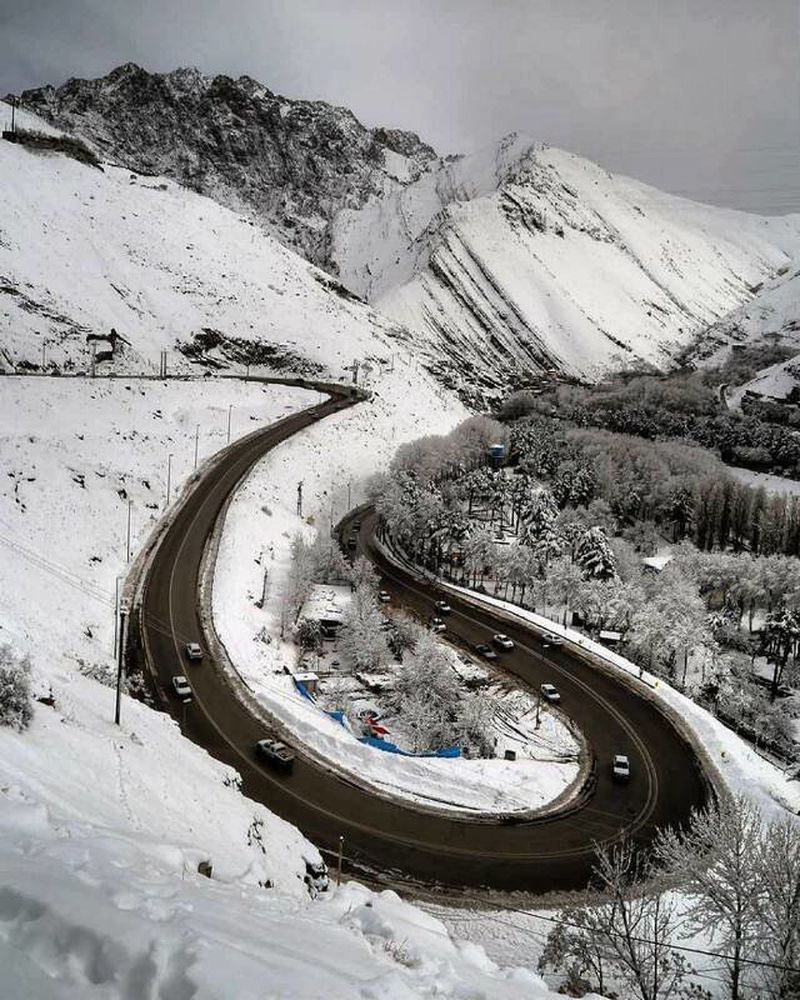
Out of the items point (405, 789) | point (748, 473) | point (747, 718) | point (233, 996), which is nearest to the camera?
point (233, 996)

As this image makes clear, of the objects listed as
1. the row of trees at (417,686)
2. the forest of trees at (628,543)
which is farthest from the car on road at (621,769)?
the forest of trees at (628,543)

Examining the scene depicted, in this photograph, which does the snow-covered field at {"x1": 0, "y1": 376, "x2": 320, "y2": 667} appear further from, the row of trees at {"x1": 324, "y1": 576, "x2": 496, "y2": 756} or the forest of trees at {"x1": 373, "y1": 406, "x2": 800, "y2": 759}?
the forest of trees at {"x1": 373, "y1": 406, "x2": 800, "y2": 759}

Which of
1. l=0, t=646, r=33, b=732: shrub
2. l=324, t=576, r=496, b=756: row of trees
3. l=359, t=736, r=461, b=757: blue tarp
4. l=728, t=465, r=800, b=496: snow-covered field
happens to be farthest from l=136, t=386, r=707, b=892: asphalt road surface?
l=728, t=465, r=800, b=496: snow-covered field

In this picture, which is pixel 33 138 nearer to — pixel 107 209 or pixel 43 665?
pixel 107 209

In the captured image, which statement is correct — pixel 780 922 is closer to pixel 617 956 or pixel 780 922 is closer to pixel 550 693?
pixel 617 956

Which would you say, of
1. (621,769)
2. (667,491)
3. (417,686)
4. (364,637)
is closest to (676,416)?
(667,491)

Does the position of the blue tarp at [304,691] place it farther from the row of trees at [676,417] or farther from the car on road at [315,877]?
the row of trees at [676,417]

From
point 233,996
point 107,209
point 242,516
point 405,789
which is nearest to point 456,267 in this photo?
point 107,209
